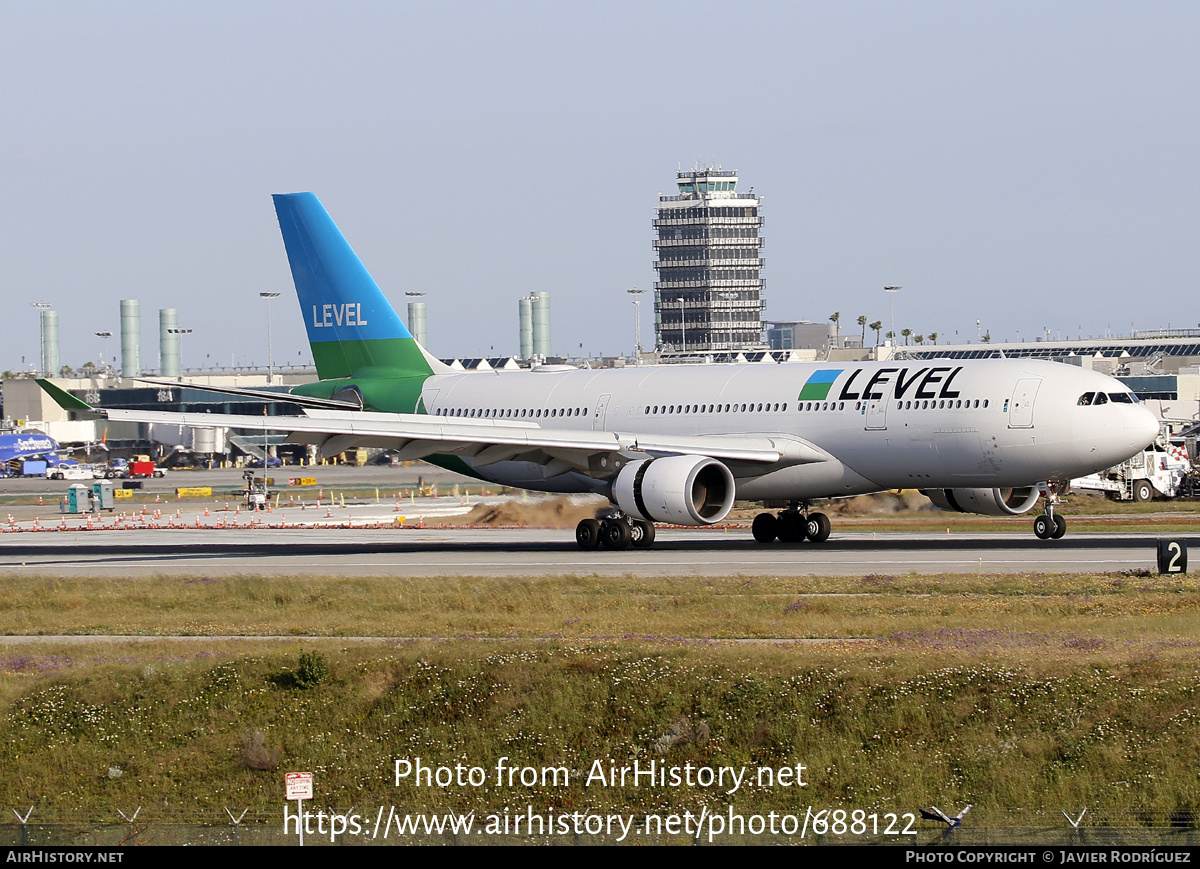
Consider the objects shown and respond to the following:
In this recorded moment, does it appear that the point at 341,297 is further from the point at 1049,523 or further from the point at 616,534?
the point at 1049,523

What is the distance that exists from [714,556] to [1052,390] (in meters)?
9.60

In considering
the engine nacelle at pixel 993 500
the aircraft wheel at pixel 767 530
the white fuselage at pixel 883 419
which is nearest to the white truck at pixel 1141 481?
the engine nacelle at pixel 993 500

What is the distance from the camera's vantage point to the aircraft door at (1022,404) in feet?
121

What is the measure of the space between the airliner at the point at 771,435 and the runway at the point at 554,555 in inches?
60.1

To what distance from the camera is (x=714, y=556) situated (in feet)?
127

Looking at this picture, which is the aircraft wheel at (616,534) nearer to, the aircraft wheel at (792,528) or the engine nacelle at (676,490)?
the engine nacelle at (676,490)

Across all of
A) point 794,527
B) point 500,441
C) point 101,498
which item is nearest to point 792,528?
point 794,527

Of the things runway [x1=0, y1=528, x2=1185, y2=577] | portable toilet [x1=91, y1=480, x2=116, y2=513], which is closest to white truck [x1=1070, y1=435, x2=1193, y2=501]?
runway [x1=0, y1=528, x2=1185, y2=577]

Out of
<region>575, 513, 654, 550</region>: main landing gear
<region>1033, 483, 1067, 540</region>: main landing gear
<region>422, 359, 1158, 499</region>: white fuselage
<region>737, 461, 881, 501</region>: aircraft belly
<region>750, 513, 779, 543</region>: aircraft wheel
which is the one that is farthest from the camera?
<region>750, 513, 779, 543</region>: aircraft wheel

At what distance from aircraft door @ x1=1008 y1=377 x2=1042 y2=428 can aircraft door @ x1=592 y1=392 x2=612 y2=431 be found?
12.9m

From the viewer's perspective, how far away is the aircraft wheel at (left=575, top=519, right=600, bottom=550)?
41531mm

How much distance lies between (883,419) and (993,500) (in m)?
4.63

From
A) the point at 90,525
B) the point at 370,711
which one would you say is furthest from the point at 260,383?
the point at 370,711

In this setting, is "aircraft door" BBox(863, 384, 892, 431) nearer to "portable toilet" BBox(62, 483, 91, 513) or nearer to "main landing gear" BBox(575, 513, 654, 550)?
Result: "main landing gear" BBox(575, 513, 654, 550)
